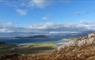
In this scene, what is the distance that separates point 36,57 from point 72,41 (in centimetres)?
339

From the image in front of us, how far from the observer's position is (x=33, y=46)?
64.8 feet

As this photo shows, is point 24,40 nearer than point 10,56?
No

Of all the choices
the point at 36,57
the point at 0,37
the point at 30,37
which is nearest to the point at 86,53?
the point at 36,57

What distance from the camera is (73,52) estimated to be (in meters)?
18.4

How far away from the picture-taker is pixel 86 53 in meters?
18.0

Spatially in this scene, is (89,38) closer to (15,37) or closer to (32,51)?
(32,51)

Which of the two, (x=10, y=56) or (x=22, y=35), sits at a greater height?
(x=22, y=35)

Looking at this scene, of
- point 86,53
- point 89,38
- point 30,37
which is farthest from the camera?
point 30,37

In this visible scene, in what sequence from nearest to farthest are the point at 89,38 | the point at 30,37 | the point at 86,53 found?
the point at 86,53, the point at 89,38, the point at 30,37

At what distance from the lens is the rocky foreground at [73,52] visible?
1784 cm

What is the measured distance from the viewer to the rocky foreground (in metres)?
17.8

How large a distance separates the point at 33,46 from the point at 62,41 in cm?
252

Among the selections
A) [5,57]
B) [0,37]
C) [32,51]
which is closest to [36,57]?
[32,51]

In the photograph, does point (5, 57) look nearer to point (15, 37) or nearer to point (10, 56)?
point (10, 56)
